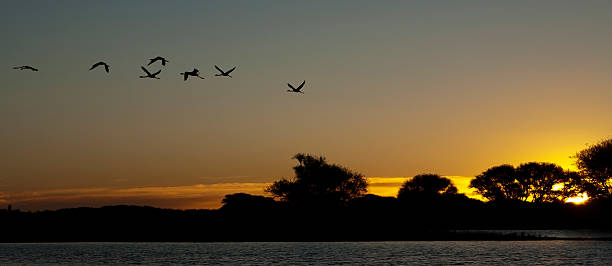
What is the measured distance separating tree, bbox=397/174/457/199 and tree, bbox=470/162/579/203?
14238 millimetres

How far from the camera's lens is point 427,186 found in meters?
175

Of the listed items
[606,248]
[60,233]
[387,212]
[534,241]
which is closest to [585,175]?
[534,241]

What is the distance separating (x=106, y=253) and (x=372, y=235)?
44.2 meters

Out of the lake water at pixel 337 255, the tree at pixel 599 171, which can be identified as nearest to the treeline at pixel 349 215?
the tree at pixel 599 171

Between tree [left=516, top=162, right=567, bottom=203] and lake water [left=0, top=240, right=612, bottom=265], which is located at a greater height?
tree [left=516, top=162, right=567, bottom=203]

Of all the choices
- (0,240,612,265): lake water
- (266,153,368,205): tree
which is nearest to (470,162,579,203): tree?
(266,153,368,205): tree

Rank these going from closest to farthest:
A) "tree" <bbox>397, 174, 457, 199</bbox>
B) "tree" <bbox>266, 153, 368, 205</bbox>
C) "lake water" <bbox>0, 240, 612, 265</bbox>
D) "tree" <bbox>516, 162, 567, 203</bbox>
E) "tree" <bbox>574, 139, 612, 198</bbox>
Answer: "lake water" <bbox>0, 240, 612, 265</bbox> → "tree" <bbox>574, 139, 612, 198</bbox> → "tree" <bbox>266, 153, 368, 205</bbox> → "tree" <bbox>516, 162, 567, 203</bbox> → "tree" <bbox>397, 174, 457, 199</bbox>

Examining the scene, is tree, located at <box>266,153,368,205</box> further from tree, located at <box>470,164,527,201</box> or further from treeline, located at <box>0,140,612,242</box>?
tree, located at <box>470,164,527,201</box>

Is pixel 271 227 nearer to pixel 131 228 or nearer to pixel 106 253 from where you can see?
pixel 131 228

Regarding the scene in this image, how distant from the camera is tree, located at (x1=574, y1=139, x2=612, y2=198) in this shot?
104 meters

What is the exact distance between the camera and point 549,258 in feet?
229

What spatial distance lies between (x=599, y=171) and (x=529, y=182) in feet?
170

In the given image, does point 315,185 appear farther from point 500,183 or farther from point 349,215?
point 500,183

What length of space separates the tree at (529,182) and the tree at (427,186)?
14.2 m
